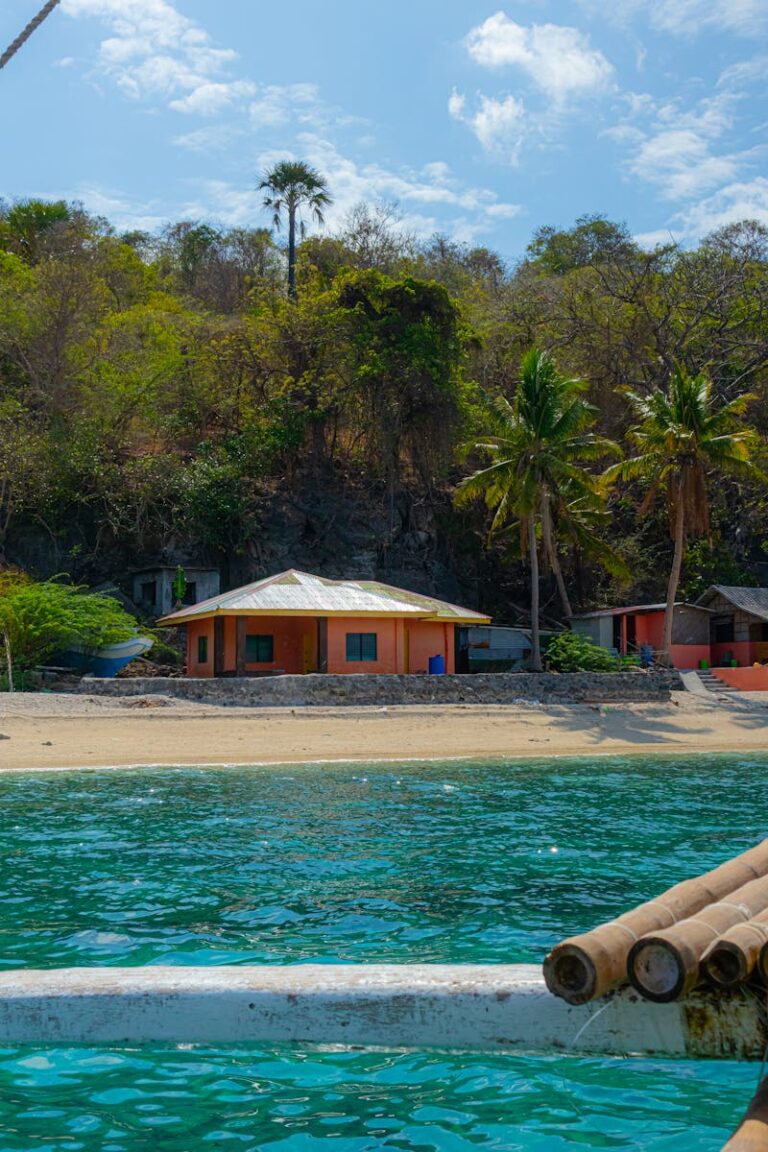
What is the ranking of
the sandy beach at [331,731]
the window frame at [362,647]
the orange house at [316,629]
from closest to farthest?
the sandy beach at [331,731] < the orange house at [316,629] < the window frame at [362,647]

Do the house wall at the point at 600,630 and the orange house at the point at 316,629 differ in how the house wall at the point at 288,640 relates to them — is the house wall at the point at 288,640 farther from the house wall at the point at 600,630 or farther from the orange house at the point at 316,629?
the house wall at the point at 600,630

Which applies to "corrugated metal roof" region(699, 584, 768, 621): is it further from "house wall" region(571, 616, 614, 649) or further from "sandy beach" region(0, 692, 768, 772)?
"sandy beach" region(0, 692, 768, 772)

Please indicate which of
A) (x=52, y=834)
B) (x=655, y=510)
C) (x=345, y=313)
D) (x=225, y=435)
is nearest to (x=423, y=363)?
(x=345, y=313)

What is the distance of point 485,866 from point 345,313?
3115 cm

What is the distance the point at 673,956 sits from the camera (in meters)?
3.98

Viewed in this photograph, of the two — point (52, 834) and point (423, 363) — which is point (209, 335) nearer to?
point (423, 363)

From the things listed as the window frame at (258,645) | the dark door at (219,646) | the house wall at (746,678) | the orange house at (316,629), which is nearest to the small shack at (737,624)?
the house wall at (746,678)

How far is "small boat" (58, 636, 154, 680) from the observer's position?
96.4ft

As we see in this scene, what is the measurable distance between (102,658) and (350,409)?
598 inches

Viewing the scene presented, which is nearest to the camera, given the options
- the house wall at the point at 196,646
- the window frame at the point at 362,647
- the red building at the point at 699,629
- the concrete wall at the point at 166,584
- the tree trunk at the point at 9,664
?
the tree trunk at the point at 9,664

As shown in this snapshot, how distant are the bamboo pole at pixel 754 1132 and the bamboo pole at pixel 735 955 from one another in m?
0.42

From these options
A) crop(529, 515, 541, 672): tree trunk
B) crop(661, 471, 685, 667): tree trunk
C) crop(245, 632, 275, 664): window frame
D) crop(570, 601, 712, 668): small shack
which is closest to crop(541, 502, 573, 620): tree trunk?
crop(529, 515, 541, 672): tree trunk

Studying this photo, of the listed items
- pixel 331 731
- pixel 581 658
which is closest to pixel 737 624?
pixel 581 658

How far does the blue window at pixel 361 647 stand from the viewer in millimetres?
29609
